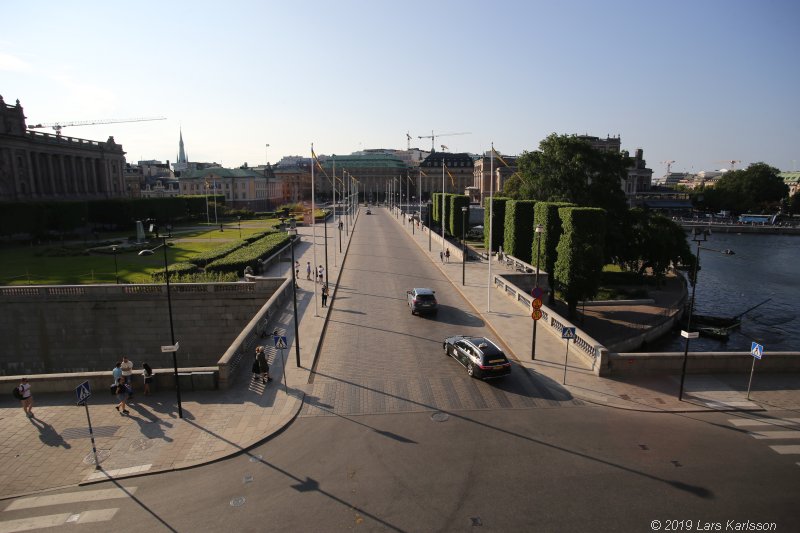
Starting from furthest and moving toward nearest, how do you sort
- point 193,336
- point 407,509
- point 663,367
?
point 193,336 → point 663,367 → point 407,509

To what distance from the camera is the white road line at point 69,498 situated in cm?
1231

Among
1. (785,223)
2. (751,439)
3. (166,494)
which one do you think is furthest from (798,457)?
(785,223)

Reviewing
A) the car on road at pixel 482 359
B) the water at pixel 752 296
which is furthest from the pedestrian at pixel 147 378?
the water at pixel 752 296

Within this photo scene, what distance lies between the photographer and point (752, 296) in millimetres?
54406

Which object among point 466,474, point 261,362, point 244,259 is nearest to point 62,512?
point 261,362

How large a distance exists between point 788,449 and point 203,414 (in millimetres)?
19421

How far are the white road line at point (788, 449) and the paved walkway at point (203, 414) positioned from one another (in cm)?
277

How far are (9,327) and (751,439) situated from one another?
41186 mm

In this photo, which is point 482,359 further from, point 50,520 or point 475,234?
point 475,234

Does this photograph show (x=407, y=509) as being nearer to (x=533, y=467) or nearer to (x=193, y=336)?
(x=533, y=467)

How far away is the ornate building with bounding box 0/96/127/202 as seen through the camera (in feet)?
254

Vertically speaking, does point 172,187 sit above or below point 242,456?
above

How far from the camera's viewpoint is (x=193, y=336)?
31.4 metres

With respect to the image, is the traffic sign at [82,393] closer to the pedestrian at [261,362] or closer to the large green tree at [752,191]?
the pedestrian at [261,362]
